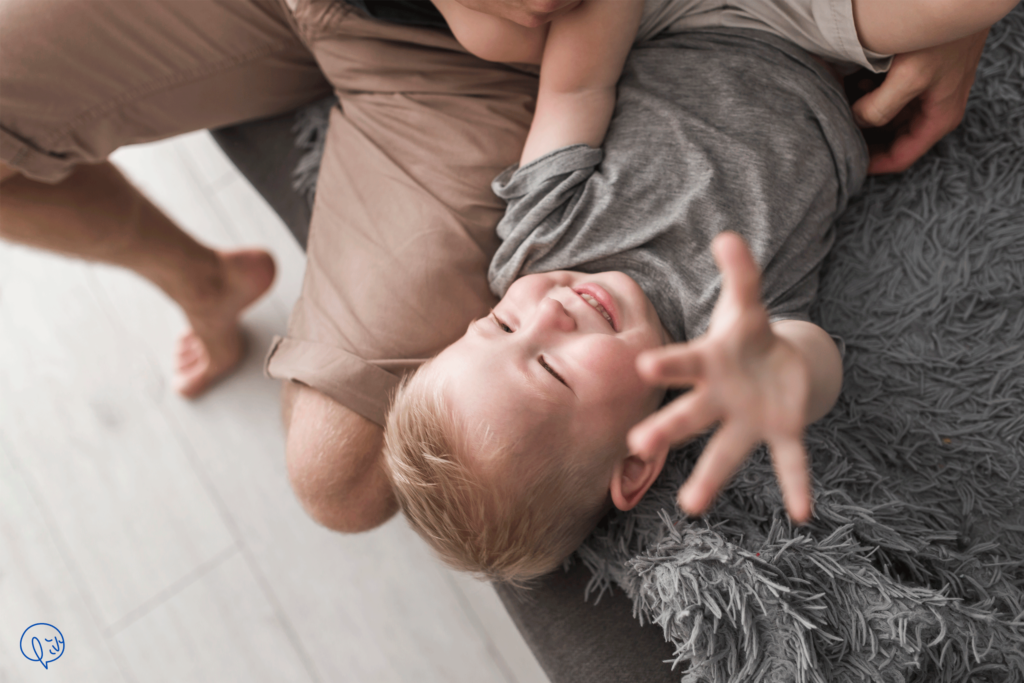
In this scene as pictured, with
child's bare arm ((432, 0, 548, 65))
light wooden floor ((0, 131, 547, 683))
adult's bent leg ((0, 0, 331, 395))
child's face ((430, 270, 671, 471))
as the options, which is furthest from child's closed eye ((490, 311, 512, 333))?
light wooden floor ((0, 131, 547, 683))

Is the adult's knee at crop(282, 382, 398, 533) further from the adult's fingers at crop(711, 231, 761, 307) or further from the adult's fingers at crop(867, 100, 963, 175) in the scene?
the adult's fingers at crop(867, 100, 963, 175)

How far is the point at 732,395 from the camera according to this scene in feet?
1.26

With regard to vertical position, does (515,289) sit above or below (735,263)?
below

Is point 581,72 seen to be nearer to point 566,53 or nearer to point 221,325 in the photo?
point 566,53

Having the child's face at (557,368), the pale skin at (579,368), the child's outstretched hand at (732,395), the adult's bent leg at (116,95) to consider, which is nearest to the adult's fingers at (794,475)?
the child's outstretched hand at (732,395)

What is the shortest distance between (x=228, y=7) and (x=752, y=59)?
2.35 ft

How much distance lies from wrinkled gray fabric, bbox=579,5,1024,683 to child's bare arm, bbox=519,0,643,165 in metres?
0.40

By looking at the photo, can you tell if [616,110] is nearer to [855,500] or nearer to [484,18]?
[484,18]

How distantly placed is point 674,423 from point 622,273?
423mm

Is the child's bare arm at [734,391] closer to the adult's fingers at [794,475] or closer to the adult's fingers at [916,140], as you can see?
the adult's fingers at [794,475]

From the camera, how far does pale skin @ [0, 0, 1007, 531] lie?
2.41ft

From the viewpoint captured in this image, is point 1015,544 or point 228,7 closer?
point 1015,544

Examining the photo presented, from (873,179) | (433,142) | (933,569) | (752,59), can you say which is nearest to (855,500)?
(933,569)

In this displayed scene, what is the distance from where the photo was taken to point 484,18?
27.7 inches
